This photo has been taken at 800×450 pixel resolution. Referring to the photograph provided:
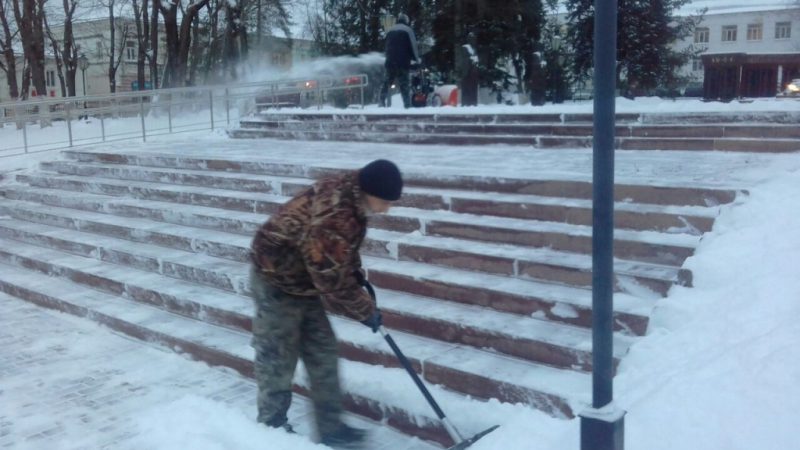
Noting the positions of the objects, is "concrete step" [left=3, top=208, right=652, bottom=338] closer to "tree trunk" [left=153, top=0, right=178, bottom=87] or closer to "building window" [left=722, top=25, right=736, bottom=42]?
"tree trunk" [left=153, top=0, right=178, bottom=87]

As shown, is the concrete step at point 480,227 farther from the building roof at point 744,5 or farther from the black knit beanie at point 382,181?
the building roof at point 744,5

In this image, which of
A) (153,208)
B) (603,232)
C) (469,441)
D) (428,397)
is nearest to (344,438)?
(428,397)

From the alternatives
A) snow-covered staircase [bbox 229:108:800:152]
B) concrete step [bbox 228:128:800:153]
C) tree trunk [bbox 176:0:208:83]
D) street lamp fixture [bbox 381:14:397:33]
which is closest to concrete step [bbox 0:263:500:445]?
concrete step [bbox 228:128:800:153]

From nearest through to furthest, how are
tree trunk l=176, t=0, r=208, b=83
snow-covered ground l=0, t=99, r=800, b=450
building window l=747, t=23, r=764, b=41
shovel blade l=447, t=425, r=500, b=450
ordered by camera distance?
1. snow-covered ground l=0, t=99, r=800, b=450
2. shovel blade l=447, t=425, r=500, b=450
3. tree trunk l=176, t=0, r=208, b=83
4. building window l=747, t=23, r=764, b=41

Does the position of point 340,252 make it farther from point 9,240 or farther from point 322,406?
point 9,240

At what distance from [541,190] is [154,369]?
351cm

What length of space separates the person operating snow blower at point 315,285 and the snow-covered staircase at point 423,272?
0.61 m

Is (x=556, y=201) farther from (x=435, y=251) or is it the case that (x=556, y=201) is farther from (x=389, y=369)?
(x=389, y=369)

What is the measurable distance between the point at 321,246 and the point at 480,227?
8.53 ft

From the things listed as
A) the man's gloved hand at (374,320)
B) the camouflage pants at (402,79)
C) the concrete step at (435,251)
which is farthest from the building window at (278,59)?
the man's gloved hand at (374,320)

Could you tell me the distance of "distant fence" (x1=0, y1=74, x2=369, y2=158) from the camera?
539 inches

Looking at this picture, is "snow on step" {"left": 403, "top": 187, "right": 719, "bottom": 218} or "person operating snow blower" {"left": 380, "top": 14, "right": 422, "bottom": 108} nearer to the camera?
"snow on step" {"left": 403, "top": 187, "right": 719, "bottom": 218}

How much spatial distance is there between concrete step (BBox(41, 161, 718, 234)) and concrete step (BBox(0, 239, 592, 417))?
134cm

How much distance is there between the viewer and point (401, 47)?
13.8 metres
